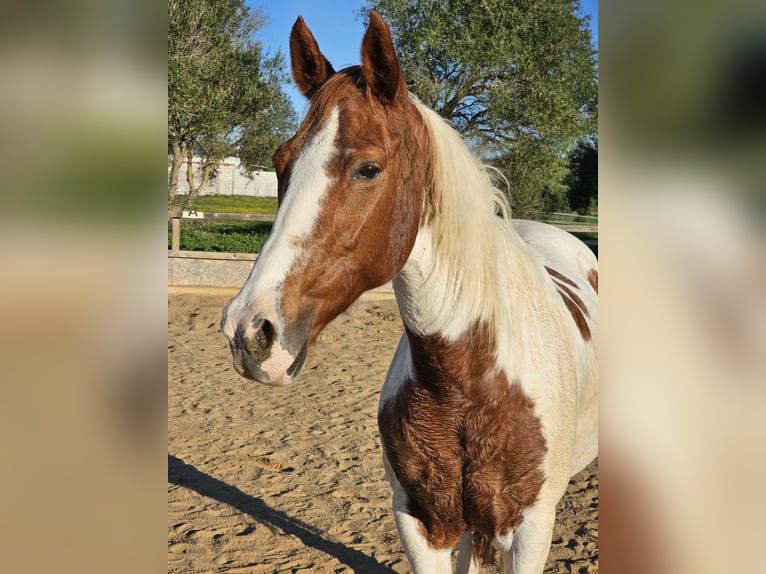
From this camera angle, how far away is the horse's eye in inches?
58.9

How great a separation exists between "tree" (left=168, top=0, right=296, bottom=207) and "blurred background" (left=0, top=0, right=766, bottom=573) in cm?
1101

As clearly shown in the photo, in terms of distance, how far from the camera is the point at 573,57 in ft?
42.1

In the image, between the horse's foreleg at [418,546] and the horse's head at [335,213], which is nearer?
the horse's head at [335,213]

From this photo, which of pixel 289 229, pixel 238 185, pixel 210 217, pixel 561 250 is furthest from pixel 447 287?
pixel 238 185

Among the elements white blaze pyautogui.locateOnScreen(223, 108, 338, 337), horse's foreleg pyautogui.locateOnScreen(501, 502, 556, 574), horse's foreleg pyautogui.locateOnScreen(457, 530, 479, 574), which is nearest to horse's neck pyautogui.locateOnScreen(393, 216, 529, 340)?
white blaze pyautogui.locateOnScreen(223, 108, 338, 337)

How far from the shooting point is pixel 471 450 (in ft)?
6.11

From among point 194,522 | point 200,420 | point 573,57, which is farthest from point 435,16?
point 194,522

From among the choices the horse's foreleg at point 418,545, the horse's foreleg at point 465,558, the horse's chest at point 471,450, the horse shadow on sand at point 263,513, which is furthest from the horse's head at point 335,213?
the horse shadow on sand at point 263,513

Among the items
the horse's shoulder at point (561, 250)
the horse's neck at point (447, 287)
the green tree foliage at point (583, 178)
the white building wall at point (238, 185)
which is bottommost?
the horse's neck at point (447, 287)

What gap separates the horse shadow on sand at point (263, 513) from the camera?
134 inches
